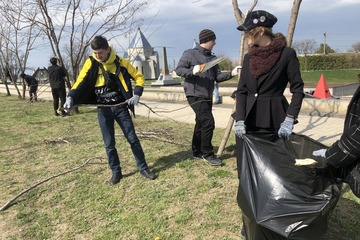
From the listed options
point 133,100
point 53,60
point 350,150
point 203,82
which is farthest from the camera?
point 53,60

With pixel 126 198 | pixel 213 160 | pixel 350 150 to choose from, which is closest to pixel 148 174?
pixel 126 198

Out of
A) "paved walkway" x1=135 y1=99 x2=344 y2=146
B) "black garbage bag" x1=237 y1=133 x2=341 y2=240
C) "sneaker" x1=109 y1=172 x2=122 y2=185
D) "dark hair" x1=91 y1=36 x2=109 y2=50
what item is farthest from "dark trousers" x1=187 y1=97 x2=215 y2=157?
"black garbage bag" x1=237 y1=133 x2=341 y2=240

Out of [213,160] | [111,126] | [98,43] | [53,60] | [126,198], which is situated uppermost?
[53,60]

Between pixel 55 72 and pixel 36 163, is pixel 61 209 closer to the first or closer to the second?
pixel 36 163

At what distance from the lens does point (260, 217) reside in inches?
74.9

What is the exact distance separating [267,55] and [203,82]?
70.6 inches

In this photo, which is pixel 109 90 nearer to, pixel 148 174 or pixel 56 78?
pixel 148 174

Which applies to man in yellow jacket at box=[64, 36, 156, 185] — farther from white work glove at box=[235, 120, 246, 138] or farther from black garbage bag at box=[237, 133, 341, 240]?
black garbage bag at box=[237, 133, 341, 240]

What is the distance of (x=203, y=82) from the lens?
4.12 meters

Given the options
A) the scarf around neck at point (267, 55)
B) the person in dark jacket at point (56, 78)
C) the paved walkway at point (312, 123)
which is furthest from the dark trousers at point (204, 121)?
the person in dark jacket at point (56, 78)

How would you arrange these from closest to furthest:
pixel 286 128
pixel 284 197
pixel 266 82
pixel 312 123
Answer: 1. pixel 284 197
2. pixel 286 128
3. pixel 266 82
4. pixel 312 123

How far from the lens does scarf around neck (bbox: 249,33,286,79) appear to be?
2.34m

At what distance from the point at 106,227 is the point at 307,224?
5.76ft

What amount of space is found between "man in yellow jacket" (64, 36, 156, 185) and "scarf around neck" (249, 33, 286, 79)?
1.61m
